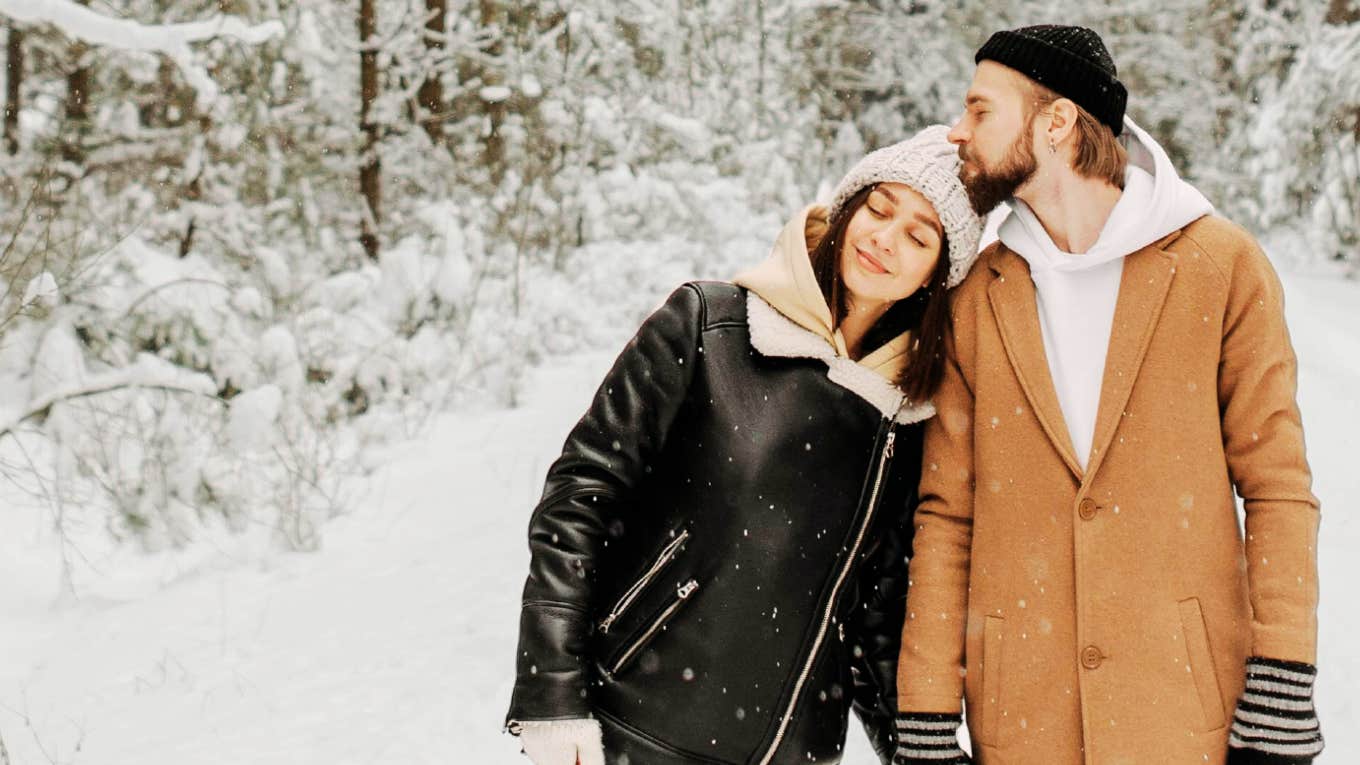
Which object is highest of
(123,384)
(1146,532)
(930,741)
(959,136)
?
(959,136)

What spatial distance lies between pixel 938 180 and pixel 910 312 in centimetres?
32

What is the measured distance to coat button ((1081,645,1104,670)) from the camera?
1.94 meters

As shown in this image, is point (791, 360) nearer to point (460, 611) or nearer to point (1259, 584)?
point (1259, 584)

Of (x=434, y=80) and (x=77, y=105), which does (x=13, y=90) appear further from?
(x=434, y=80)

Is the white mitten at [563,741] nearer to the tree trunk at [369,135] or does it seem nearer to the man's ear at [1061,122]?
the man's ear at [1061,122]

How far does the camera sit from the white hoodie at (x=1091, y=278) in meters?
1.99

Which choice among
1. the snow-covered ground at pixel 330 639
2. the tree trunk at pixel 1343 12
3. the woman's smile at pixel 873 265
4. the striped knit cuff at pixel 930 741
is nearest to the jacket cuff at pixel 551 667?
the striped knit cuff at pixel 930 741

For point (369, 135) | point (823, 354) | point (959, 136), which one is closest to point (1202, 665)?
point (823, 354)

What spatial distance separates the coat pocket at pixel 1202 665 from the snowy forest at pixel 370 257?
6.93 feet

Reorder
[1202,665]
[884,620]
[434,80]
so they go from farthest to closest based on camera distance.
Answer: [434,80]
[884,620]
[1202,665]

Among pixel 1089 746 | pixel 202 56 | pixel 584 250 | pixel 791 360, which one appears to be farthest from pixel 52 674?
pixel 584 250

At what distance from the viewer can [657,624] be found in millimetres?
1974

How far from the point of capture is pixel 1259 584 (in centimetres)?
186

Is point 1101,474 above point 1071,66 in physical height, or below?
below
